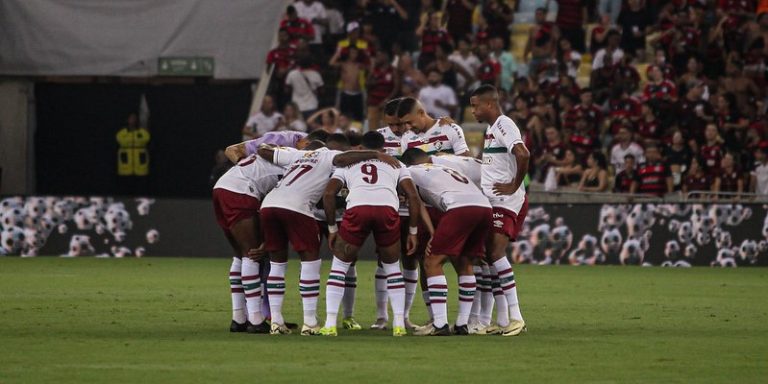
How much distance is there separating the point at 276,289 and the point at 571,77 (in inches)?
654

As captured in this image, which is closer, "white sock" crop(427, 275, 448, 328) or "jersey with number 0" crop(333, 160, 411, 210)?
"jersey with number 0" crop(333, 160, 411, 210)

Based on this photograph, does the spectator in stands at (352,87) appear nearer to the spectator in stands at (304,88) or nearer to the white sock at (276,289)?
the spectator in stands at (304,88)

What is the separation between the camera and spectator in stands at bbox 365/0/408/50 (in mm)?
31828

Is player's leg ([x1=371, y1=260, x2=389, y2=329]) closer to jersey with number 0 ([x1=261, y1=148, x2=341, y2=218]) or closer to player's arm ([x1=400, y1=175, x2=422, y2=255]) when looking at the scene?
player's arm ([x1=400, y1=175, x2=422, y2=255])

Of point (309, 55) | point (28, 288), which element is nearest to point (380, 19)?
point (309, 55)

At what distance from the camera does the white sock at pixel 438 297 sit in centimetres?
1276

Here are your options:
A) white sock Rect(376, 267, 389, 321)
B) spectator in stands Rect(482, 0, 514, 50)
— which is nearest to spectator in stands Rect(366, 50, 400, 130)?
spectator in stands Rect(482, 0, 514, 50)

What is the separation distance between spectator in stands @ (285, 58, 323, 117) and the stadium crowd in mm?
27

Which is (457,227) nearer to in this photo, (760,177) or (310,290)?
(310,290)

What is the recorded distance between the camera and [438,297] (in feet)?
41.9

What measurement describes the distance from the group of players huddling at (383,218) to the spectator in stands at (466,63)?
1542cm

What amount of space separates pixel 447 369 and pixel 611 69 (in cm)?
1921

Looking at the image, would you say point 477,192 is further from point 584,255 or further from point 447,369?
point 584,255

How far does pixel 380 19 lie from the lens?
31891mm
